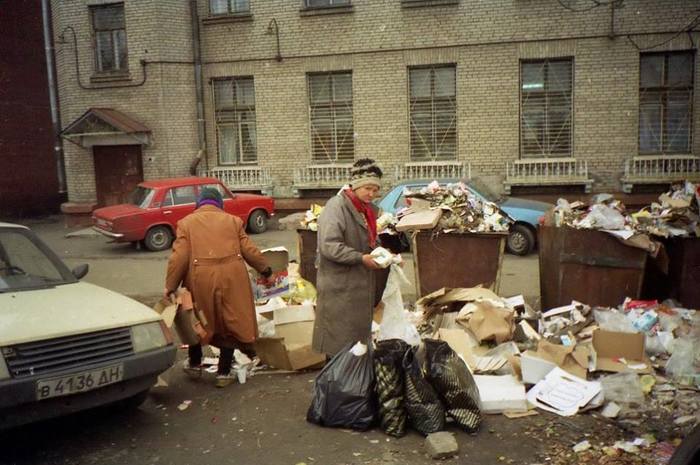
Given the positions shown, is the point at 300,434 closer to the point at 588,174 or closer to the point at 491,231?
the point at 491,231

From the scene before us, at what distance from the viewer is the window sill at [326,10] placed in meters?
16.7

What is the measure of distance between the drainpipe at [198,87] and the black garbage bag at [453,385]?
14213 millimetres

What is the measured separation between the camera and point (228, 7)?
57.9ft

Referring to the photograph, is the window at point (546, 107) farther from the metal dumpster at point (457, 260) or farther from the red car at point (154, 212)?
the metal dumpster at point (457, 260)

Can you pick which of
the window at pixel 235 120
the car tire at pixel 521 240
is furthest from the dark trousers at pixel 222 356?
the window at pixel 235 120

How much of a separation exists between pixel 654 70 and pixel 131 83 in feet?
42.9

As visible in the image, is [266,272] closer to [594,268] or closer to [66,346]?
[66,346]

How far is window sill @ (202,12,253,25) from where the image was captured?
56.9 feet

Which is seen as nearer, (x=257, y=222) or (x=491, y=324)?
(x=491, y=324)

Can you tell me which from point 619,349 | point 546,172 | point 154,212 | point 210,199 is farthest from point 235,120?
point 619,349

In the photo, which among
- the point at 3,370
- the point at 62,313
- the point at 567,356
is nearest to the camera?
the point at 3,370

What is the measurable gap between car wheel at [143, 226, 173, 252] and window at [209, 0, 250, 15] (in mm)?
6563

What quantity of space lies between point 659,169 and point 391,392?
13.3 m

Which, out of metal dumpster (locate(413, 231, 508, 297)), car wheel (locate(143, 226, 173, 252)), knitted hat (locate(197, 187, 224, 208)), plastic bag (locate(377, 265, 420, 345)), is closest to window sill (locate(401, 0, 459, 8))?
car wheel (locate(143, 226, 173, 252))
